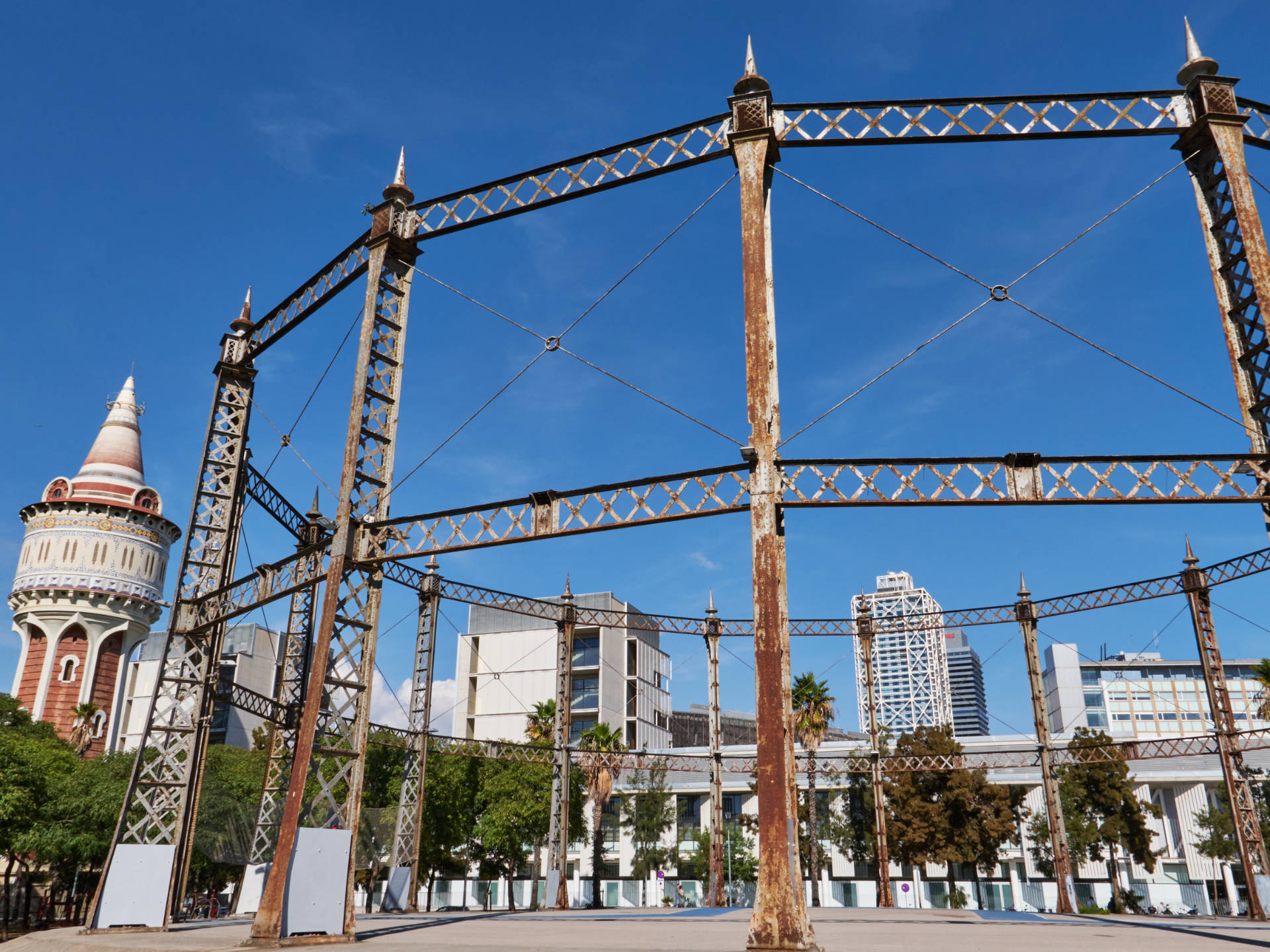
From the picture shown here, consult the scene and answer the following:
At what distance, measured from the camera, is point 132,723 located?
267ft

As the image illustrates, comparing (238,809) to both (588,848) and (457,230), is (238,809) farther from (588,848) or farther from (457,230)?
(588,848)

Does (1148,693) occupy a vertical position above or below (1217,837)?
above

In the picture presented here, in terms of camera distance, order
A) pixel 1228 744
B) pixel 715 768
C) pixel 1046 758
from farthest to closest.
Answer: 1. pixel 715 768
2. pixel 1046 758
3. pixel 1228 744

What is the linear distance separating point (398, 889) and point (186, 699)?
12.3 meters

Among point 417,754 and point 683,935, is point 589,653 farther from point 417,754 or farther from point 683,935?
point 683,935

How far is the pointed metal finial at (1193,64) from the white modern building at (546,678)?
6048cm

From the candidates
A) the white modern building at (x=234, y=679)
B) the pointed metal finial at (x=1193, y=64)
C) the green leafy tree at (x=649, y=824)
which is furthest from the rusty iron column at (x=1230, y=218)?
the white modern building at (x=234, y=679)

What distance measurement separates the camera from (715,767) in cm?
3491

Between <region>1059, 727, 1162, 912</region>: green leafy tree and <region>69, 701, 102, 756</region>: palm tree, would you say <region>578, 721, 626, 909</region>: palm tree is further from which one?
<region>69, 701, 102, 756</region>: palm tree

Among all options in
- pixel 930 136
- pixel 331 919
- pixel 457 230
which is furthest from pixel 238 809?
pixel 930 136

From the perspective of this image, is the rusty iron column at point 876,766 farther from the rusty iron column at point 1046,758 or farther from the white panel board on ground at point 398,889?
the white panel board on ground at point 398,889

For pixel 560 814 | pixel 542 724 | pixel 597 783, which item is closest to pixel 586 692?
pixel 542 724

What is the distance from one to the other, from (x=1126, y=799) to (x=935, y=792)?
30.8ft

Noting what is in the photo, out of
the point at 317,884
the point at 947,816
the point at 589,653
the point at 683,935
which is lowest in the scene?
the point at 683,935
